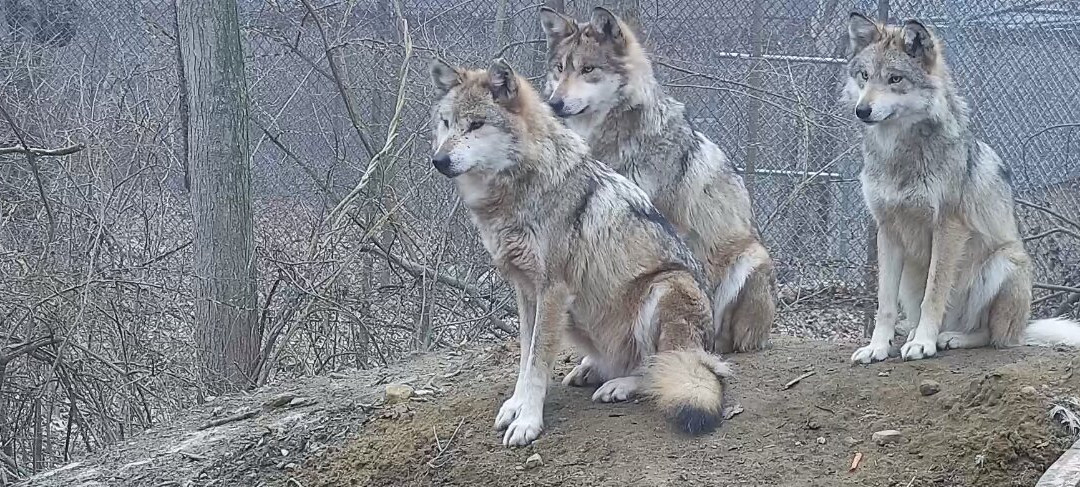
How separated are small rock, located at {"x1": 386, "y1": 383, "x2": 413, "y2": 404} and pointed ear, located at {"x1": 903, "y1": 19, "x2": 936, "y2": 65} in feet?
9.91

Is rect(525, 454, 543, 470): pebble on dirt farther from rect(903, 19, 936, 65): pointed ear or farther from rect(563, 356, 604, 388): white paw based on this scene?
rect(903, 19, 936, 65): pointed ear

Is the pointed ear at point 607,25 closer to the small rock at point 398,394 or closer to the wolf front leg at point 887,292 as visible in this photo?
the wolf front leg at point 887,292

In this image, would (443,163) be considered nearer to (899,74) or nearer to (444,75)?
(444,75)

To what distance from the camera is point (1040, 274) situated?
7121mm

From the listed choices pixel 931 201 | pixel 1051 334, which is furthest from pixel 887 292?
pixel 1051 334

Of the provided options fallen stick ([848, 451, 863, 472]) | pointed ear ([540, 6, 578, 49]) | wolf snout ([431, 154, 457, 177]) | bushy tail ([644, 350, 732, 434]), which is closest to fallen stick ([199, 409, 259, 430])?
wolf snout ([431, 154, 457, 177])

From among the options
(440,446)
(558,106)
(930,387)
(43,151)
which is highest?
(43,151)

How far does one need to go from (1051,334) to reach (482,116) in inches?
127

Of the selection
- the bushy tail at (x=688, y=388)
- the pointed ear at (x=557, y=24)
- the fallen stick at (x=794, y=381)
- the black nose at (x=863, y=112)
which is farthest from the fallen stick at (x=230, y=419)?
the black nose at (x=863, y=112)

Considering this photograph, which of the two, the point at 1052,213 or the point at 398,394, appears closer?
the point at 398,394

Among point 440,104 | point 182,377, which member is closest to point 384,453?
point 440,104

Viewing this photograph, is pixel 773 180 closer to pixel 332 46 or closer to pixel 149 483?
pixel 332 46

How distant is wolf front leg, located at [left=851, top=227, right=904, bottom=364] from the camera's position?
4770 millimetres

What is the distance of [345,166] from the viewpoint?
705cm
